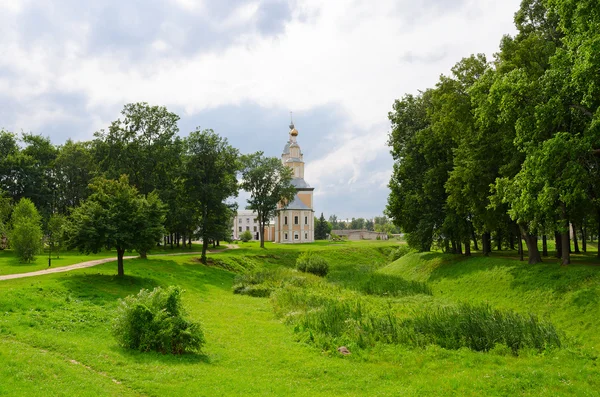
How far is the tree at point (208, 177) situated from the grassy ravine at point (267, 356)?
19.3m

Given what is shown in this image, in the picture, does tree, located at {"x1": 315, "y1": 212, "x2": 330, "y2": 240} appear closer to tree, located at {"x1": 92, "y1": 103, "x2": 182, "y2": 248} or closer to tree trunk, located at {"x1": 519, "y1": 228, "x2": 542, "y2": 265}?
tree, located at {"x1": 92, "y1": 103, "x2": 182, "y2": 248}

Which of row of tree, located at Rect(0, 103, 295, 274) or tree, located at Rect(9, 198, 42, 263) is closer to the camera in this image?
row of tree, located at Rect(0, 103, 295, 274)

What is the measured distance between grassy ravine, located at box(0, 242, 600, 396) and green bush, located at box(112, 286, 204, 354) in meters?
0.46

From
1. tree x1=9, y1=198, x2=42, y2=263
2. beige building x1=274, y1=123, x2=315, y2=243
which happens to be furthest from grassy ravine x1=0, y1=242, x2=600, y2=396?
beige building x1=274, y1=123, x2=315, y2=243

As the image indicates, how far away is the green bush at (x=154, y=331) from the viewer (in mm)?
13695

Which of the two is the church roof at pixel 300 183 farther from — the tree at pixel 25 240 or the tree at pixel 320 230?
the tree at pixel 25 240

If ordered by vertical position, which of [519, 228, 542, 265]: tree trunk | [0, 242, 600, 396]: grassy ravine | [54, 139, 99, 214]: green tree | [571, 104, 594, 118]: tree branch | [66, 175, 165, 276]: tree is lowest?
[0, 242, 600, 396]: grassy ravine

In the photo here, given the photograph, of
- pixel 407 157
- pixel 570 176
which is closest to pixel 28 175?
pixel 407 157

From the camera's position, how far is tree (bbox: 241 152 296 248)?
67.8 meters

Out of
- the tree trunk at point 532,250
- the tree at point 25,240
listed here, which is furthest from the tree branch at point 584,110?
the tree at point 25,240

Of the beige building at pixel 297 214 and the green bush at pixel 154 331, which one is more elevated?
the beige building at pixel 297 214

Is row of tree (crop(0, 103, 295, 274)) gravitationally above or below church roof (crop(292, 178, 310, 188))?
below

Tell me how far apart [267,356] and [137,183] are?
3411cm

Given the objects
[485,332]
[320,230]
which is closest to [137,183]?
[485,332]
